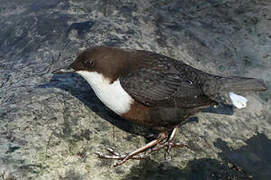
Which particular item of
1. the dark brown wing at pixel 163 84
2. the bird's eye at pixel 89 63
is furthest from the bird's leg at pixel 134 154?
the bird's eye at pixel 89 63

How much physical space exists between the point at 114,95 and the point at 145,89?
29 centimetres

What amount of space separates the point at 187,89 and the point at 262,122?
1020 millimetres

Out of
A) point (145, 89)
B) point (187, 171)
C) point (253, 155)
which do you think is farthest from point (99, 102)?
point (253, 155)

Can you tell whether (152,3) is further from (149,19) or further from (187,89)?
(187,89)

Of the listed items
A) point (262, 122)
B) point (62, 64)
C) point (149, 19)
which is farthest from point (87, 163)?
point (149, 19)

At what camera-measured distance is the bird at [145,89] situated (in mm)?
3385

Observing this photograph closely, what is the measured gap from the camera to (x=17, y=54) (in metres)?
4.77

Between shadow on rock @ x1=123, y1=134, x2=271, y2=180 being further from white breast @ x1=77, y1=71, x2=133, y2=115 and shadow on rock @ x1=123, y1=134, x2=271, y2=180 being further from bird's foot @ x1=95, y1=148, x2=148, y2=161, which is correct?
white breast @ x1=77, y1=71, x2=133, y2=115

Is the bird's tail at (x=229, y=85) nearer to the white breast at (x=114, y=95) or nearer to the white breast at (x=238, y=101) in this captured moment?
the white breast at (x=238, y=101)

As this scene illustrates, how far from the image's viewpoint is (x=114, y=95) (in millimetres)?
3381

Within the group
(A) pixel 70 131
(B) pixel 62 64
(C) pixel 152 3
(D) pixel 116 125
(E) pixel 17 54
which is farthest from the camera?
(C) pixel 152 3

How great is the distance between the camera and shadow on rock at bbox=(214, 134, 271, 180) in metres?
3.45

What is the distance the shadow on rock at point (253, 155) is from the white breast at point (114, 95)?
3.30 feet

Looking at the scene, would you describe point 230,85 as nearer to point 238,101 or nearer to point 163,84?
point 238,101
